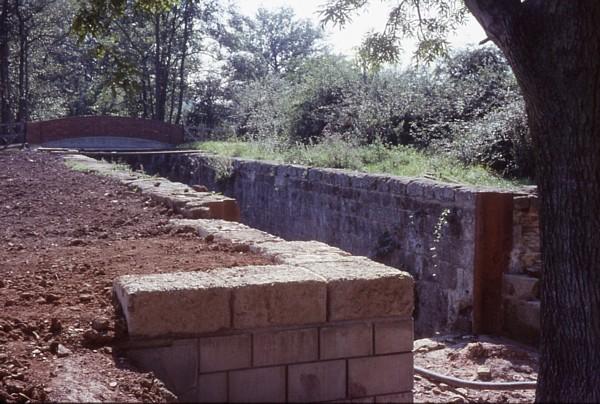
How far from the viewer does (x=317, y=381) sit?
139 inches

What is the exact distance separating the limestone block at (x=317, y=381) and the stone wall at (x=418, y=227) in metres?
5.27

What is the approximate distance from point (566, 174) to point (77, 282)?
2.76 metres

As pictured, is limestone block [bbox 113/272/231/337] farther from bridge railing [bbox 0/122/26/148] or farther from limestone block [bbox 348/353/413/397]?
bridge railing [bbox 0/122/26/148]

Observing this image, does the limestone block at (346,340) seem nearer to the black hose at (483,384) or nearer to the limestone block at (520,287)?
the black hose at (483,384)

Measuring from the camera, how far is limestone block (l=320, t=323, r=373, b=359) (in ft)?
11.7

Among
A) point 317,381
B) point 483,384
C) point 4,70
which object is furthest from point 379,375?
point 4,70

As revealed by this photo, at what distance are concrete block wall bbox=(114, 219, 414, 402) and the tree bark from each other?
1.38 metres

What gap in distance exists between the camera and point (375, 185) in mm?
10961

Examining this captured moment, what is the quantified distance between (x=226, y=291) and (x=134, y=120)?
2528cm

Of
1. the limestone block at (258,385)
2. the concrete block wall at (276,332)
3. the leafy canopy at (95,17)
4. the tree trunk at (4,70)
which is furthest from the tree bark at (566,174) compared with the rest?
the tree trunk at (4,70)

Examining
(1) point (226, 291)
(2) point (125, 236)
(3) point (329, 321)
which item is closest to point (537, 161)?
(3) point (329, 321)

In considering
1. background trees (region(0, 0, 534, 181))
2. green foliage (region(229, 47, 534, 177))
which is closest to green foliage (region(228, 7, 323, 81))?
background trees (region(0, 0, 534, 181))

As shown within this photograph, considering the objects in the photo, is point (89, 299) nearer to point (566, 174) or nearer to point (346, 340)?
point (346, 340)

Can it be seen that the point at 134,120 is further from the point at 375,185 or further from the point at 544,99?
the point at 544,99
